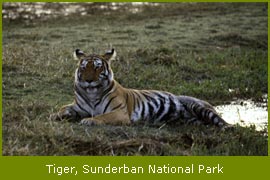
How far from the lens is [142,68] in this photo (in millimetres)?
10227

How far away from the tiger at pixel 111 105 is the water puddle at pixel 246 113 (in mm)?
534

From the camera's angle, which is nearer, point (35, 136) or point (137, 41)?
point (35, 136)

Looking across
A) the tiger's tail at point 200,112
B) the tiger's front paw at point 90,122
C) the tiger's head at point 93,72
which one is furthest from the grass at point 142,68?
the tiger's head at point 93,72

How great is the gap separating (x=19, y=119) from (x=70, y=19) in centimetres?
1202

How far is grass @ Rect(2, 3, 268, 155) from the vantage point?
214 inches

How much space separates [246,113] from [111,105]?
86.7 inches

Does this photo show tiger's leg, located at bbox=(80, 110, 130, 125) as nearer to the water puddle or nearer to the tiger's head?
the tiger's head

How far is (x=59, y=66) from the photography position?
9953 mm

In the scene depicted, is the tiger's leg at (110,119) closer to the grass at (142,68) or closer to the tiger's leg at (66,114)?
the grass at (142,68)

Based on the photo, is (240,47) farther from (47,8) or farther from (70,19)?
(47,8)

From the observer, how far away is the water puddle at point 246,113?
7180mm

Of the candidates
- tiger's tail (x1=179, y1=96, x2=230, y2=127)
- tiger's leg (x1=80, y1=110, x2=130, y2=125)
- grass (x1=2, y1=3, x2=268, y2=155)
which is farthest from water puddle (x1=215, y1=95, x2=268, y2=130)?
tiger's leg (x1=80, y1=110, x2=130, y2=125)
